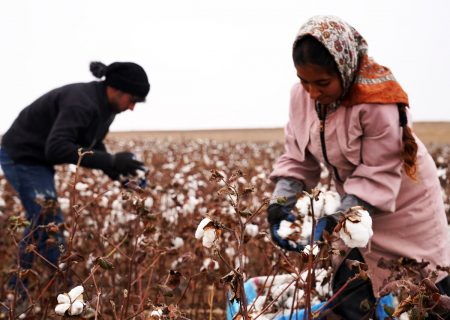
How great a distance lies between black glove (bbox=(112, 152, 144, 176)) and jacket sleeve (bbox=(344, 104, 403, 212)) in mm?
1300

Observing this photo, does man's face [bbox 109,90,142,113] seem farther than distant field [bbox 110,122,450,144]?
No

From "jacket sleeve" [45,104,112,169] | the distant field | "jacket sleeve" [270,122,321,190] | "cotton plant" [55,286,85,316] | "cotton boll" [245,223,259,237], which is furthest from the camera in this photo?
the distant field

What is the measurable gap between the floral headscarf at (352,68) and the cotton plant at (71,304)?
3.41ft

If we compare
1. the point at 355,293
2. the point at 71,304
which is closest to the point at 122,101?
the point at 355,293

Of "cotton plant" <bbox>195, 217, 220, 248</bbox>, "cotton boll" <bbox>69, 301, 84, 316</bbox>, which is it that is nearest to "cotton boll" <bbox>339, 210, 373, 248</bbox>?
"cotton plant" <bbox>195, 217, 220, 248</bbox>

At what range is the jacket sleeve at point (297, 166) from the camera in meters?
1.95

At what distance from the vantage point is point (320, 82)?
1.62 meters

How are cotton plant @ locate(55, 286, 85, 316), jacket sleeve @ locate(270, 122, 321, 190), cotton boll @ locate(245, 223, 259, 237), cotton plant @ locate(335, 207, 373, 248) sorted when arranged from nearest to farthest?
cotton plant @ locate(335, 207, 373, 248) → cotton plant @ locate(55, 286, 85, 316) → jacket sleeve @ locate(270, 122, 321, 190) → cotton boll @ locate(245, 223, 259, 237)

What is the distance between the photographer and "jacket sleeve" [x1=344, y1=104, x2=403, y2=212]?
1.58 metres

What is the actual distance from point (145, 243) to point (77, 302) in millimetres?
501

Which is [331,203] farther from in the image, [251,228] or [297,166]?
[251,228]

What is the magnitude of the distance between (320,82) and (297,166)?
444 millimetres

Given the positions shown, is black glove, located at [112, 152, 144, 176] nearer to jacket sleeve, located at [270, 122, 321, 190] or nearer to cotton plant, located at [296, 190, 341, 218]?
jacket sleeve, located at [270, 122, 321, 190]

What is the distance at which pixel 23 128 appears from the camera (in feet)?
9.26
